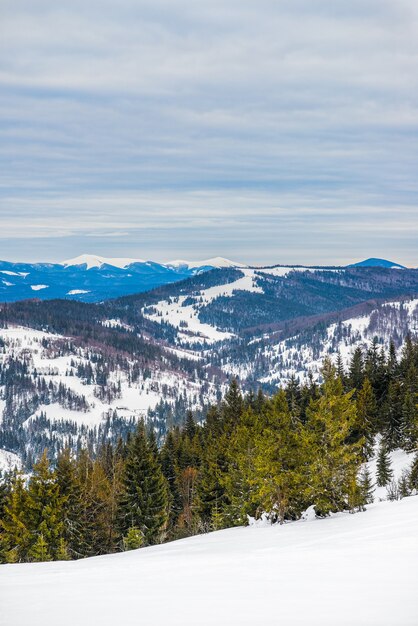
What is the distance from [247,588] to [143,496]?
34.6 meters

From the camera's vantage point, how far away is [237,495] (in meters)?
40.2

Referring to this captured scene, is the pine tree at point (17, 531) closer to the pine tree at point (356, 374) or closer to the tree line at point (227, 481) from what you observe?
the tree line at point (227, 481)

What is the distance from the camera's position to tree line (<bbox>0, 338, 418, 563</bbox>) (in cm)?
2695

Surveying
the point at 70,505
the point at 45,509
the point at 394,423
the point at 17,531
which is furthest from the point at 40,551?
the point at 394,423

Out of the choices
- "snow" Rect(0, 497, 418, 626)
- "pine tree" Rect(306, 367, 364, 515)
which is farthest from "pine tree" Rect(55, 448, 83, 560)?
"snow" Rect(0, 497, 418, 626)

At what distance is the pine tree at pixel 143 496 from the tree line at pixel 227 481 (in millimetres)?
88

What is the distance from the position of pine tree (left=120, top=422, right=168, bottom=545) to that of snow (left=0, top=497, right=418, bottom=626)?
27.2 meters

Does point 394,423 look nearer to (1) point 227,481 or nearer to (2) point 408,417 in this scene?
(2) point 408,417

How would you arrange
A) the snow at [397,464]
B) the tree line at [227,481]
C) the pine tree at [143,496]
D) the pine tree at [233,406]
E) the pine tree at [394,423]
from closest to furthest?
the tree line at [227,481] → the pine tree at [143,496] → the snow at [397,464] → the pine tree at [394,423] → the pine tree at [233,406]

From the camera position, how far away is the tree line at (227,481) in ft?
88.4

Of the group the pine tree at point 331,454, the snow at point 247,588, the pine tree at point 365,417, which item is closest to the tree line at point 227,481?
the pine tree at point 331,454

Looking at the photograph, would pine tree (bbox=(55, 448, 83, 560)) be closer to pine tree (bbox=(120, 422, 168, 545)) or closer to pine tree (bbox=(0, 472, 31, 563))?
pine tree (bbox=(0, 472, 31, 563))

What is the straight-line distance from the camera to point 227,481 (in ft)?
131

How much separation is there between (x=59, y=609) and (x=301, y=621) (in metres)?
4.78
